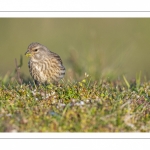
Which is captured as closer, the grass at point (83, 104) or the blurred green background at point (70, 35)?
the grass at point (83, 104)

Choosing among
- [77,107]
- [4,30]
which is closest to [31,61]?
[77,107]

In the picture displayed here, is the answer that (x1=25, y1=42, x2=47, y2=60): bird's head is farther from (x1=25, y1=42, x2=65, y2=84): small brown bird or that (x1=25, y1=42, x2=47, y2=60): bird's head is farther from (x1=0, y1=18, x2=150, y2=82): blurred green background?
(x1=0, y1=18, x2=150, y2=82): blurred green background

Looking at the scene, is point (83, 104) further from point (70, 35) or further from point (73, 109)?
point (70, 35)

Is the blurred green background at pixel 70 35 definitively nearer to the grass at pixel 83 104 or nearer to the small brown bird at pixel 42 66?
the grass at pixel 83 104

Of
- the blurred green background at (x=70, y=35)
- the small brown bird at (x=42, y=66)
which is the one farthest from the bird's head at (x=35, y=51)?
the blurred green background at (x=70, y=35)

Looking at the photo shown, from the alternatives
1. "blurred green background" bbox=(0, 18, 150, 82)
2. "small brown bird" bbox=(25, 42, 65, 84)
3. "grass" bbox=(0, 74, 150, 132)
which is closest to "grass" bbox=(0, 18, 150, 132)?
"grass" bbox=(0, 74, 150, 132)

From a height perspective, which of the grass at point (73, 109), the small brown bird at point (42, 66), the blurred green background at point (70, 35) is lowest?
the grass at point (73, 109)
